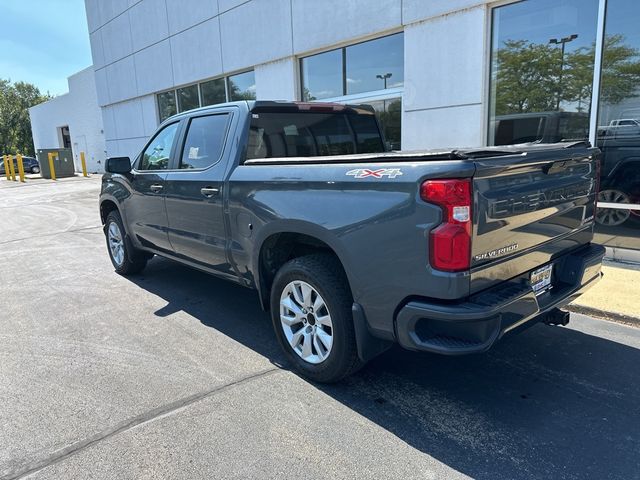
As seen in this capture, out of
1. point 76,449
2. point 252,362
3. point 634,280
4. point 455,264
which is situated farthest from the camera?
point 634,280

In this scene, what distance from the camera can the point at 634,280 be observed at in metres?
5.21

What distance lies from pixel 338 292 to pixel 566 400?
5.36 feet

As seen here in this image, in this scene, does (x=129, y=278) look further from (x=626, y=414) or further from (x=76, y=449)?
(x=626, y=414)

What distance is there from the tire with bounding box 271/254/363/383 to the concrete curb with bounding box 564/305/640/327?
266 cm

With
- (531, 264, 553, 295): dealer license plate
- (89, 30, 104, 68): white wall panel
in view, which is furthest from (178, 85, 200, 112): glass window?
(531, 264, 553, 295): dealer license plate

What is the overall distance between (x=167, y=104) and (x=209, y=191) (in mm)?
12918

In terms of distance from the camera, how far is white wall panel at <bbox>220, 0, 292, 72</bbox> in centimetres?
1016

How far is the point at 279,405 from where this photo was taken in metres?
3.11

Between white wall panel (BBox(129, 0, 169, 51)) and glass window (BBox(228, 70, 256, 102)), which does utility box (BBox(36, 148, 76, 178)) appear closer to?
white wall panel (BBox(129, 0, 169, 51))

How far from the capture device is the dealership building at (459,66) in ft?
19.7

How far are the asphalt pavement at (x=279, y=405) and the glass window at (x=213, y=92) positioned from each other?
30.6 feet

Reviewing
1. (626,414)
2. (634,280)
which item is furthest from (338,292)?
(634,280)

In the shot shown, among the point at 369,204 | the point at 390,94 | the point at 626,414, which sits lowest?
the point at 626,414

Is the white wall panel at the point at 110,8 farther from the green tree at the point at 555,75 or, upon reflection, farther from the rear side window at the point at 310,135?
the rear side window at the point at 310,135
